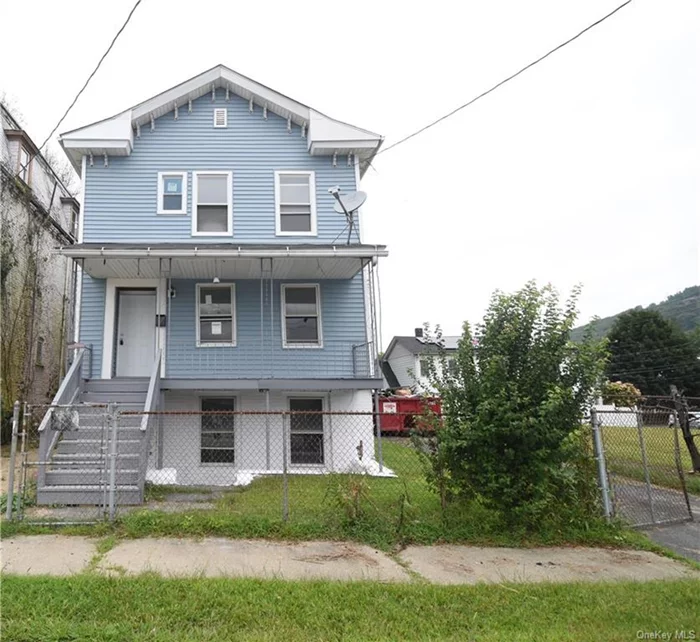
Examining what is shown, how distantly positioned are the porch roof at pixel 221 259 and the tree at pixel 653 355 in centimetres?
3470

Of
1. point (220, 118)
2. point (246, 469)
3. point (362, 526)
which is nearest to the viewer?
point (362, 526)

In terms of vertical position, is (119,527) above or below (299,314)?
below

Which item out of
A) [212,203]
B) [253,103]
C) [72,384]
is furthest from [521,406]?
[253,103]

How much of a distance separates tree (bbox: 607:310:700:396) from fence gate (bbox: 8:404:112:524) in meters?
38.9

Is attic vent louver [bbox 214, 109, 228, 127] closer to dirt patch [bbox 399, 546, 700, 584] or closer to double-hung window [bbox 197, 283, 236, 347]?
double-hung window [bbox 197, 283, 236, 347]

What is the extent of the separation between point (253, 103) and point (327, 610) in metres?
11.6

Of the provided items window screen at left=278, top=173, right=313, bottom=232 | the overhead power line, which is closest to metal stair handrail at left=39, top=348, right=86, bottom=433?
window screen at left=278, top=173, right=313, bottom=232

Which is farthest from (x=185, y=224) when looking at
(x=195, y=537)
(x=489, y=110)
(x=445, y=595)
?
(x=445, y=595)

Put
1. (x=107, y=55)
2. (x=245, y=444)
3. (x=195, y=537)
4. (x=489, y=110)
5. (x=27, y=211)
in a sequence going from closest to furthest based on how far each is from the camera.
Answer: (x=195, y=537) → (x=107, y=55) → (x=489, y=110) → (x=245, y=444) → (x=27, y=211)

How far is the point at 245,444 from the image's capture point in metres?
10.7

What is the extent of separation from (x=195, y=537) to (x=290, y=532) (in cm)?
108

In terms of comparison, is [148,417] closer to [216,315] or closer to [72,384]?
[72,384]

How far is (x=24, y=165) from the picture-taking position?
1426 cm

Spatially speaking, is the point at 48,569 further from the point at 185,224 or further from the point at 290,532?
the point at 185,224
